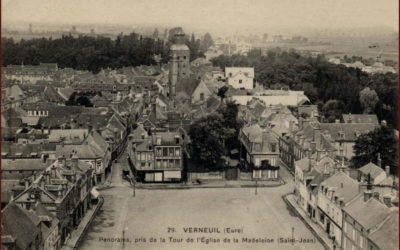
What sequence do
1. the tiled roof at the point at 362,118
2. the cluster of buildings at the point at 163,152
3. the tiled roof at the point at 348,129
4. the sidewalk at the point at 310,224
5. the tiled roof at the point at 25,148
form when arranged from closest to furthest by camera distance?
1. the cluster of buildings at the point at 163,152
2. the sidewalk at the point at 310,224
3. the tiled roof at the point at 25,148
4. the tiled roof at the point at 348,129
5. the tiled roof at the point at 362,118

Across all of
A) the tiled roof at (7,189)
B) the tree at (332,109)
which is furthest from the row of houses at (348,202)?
the tree at (332,109)

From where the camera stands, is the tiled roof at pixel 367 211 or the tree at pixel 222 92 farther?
the tree at pixel 222 92

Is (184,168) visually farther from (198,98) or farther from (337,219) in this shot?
(198,98)

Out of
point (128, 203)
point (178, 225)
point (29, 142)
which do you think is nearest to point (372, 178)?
point (178, 225)

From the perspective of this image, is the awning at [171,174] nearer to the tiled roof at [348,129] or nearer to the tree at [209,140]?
the tree at [209,140]

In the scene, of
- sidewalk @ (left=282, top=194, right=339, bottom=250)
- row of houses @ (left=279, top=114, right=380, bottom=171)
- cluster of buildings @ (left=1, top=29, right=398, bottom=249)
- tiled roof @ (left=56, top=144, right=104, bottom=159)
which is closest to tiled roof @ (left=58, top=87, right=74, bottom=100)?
cluster of buildings @ (left=1, top=29, right=398, bottom=249)

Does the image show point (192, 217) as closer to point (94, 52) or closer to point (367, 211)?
point (367, 211)

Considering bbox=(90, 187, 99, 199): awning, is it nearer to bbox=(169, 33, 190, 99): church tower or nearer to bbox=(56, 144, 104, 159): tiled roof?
bbox=(56, 144, 104, 159): tiled roof
